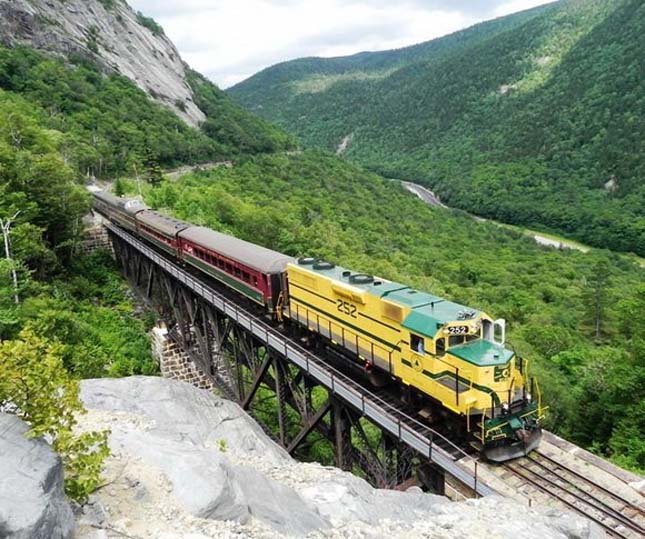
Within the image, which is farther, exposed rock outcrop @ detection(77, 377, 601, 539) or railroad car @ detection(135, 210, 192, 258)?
railroad car @ detection(135, 210, 192, 258)

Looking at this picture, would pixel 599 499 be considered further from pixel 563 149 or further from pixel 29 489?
pixel 563 149

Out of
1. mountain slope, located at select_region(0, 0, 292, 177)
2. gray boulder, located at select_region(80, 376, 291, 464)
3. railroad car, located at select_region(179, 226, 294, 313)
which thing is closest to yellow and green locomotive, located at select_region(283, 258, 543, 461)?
gray boulder, located at select_region(80, 376, 291, 464)

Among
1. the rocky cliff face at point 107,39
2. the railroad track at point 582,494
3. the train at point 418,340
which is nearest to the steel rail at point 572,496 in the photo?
the railroad track at point 582,494

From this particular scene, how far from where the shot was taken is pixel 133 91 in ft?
322

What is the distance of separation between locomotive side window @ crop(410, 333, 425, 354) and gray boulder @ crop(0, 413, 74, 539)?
10.8 m

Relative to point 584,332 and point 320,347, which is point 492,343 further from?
point 584,332

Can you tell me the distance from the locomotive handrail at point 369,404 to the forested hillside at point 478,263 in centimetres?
755

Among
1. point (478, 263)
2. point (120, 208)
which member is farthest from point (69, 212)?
point (478, 263)

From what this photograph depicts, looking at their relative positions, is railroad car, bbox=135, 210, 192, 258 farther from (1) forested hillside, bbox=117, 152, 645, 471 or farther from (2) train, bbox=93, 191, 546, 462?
(2) train, bbox=93, 191, 546, 462

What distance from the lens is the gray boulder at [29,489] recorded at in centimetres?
672

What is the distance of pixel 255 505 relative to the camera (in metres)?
10.2

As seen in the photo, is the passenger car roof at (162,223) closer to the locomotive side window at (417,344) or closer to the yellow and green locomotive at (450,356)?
the yellow and green locomotive at (450,356)

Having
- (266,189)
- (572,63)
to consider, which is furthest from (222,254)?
(572,63)

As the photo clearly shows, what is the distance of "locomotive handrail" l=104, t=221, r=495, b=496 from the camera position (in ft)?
46.3
